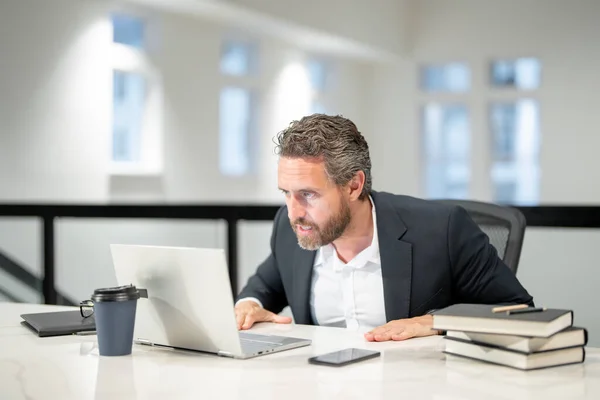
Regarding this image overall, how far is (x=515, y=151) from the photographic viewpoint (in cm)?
1270

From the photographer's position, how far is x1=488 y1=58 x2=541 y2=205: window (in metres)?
12.4

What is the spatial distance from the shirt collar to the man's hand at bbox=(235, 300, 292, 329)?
239 mm

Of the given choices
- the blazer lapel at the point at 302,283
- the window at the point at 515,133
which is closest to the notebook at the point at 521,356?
the blazer lapel at the point at 302,283

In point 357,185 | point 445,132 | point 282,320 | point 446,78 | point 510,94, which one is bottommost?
point 282,320

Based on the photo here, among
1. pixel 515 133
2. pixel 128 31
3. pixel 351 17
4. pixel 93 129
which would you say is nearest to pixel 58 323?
pixel 93 129

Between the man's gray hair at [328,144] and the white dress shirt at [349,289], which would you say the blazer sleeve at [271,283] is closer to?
the white dress shirt at [349,289]

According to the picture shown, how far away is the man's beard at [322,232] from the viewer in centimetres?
221

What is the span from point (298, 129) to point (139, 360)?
2.46 ft

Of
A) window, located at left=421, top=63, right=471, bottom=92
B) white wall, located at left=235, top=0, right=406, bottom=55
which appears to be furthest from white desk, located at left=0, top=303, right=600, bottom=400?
window, located at left=421, top=63, right=471, bottom=92

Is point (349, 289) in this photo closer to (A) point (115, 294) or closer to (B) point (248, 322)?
(B) point (248, 322)

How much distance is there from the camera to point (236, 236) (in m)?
4.30

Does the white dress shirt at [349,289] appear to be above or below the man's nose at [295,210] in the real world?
below

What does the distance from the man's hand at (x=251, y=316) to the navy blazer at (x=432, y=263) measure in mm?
183

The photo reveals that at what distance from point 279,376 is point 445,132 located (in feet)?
39.1
